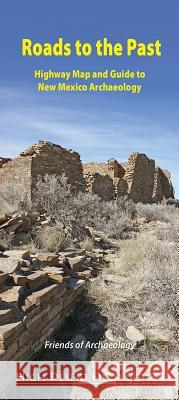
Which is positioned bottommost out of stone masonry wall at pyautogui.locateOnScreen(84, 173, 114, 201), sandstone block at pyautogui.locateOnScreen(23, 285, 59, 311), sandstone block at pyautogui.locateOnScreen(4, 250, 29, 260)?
sandstone block at pyautogui.locateOnScreen(23, 285, 59, 311)

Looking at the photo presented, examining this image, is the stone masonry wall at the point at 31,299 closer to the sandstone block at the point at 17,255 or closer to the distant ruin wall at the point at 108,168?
the sandstone block at the point at 17,255

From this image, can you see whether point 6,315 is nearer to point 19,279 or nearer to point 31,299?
point 31,299

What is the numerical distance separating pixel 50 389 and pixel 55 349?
2.01ft

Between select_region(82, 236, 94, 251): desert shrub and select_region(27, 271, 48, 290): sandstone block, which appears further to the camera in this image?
select_region(82, 236, 94, 251): desert shrub

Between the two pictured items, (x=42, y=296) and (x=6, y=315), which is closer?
(x=6, y=315)

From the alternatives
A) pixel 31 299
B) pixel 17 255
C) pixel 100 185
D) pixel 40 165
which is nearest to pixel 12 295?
pixel 31 299

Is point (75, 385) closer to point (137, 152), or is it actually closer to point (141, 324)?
point (141, 324)

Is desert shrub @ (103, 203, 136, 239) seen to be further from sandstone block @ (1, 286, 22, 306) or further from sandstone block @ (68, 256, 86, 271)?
sandstone block @ (1, 286, 22, 306)

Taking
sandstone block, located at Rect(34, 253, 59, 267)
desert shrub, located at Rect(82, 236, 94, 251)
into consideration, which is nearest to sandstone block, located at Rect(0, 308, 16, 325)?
sandstone block, located at Rect(34, 253, 59, 267)

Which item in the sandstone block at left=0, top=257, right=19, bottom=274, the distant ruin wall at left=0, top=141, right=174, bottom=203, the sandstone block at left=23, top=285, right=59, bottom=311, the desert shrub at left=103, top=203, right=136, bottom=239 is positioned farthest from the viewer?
the distant ruin wall at left=0, top=141, right=174, bottom=203

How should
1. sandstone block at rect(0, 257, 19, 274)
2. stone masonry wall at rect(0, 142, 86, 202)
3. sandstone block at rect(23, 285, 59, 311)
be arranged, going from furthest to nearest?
stone masonry wall at rect(0, 142, 86, 202) < sandstone block at rect(0, 257, 19, 274) < sandstone block at rect(23, 285, 59, 311)

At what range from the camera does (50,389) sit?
3.36 meters

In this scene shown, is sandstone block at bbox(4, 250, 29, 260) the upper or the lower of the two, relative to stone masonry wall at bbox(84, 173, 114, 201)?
lower

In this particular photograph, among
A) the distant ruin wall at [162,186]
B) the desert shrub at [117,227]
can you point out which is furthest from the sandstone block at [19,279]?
the distant ruin wall at [162,186]
